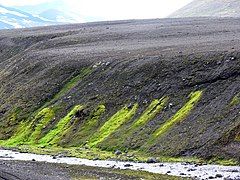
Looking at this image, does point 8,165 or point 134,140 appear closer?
point 8,165

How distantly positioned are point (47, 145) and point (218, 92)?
3494 cm

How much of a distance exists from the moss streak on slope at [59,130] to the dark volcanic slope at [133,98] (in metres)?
0.28

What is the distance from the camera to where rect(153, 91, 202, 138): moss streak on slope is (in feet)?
287

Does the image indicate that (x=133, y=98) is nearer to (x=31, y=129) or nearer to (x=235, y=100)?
(x=235, y=100)

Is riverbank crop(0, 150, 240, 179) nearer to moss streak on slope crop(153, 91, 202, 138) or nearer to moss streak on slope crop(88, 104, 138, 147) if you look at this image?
moss streak on slope crop(88, 104, 138, 147)

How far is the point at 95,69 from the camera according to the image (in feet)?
409

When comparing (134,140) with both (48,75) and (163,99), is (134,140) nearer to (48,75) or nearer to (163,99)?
(163,99)

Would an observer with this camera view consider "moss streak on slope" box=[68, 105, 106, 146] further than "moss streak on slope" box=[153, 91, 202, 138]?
Yes

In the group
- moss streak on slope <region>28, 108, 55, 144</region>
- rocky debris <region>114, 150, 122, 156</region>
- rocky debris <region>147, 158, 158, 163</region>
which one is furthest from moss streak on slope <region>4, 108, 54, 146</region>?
rocky debris <region>147, 158, 158, 163</region>

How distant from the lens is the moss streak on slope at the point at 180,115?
87438 millimetres

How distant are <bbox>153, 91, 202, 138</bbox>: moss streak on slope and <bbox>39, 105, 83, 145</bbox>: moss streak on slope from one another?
23.6 metres

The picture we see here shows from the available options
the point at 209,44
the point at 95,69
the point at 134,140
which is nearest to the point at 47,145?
the point at 134,140

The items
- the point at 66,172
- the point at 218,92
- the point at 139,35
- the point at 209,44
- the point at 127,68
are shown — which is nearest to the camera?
the point at 66,172

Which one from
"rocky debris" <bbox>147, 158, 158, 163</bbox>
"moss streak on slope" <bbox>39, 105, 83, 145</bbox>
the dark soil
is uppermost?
"moss streak on slope" <bbox>39, 105, 83, 145</bbox>
